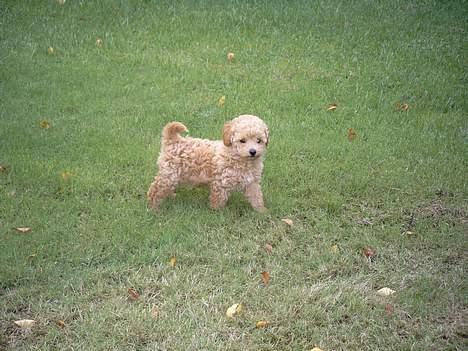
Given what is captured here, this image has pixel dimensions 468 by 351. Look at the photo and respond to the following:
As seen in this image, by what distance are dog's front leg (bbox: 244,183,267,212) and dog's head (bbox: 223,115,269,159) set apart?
1.22ft

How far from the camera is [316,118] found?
795cm

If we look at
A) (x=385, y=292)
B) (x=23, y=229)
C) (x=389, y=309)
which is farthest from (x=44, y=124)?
(x=389, y=309)

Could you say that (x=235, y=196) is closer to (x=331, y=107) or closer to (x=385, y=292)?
(x=385, y=292)

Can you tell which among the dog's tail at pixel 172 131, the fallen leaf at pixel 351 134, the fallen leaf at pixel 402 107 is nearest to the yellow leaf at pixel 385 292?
the dog's tail at pixel 172 131

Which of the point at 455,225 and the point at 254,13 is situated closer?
the point at 455,225

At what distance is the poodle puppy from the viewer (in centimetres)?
566

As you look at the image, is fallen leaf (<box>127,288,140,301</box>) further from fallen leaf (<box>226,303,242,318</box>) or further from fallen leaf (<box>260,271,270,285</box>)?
fallen leaf (<box>260,271,270,285</box>)

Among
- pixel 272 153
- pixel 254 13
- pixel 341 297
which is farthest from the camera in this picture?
pixel 254 13

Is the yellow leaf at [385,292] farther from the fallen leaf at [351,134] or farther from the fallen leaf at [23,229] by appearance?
the fallen leaf at [23,229]

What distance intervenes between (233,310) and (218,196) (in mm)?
1552

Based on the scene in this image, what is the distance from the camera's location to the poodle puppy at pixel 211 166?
5.66 metres

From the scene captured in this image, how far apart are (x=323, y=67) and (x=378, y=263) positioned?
4.88m

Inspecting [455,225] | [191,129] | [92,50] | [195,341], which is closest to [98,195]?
[191,129]

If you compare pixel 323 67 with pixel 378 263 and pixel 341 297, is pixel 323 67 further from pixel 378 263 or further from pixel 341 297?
pixel 341 297
